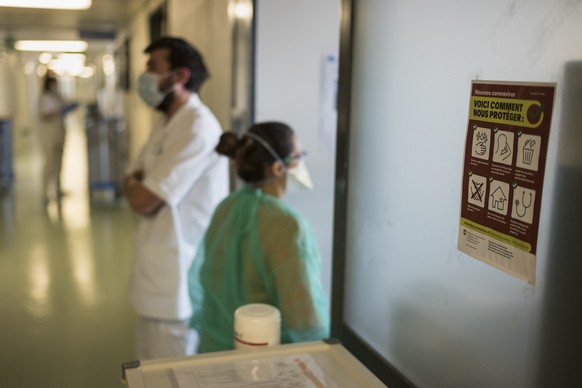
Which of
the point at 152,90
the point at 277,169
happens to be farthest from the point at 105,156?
the point at 277,169

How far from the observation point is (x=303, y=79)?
2654mm

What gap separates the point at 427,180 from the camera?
1.08 metres

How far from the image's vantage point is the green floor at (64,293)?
10.3 feet

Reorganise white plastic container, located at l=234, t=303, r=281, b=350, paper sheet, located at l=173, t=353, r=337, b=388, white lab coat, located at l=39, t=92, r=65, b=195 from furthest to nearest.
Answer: white lab coat, located at l=39, t=92, r=65, b=195, white plastic container, located at l=234, t=303, r=281, b=350, paper sheet, located at l=173, t=353, r=337, b=388

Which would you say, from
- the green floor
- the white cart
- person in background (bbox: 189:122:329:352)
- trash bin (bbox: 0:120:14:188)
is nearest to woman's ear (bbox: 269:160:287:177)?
person in background (bbox: 189:122:329:352)

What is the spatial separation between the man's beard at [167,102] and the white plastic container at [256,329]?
142cm

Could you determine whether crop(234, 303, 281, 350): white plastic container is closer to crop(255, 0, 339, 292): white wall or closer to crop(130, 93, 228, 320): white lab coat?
crop(130, 93, 228, 320): white lab coat

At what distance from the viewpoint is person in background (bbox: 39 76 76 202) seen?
23.5 ft

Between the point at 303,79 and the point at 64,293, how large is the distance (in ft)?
8.19

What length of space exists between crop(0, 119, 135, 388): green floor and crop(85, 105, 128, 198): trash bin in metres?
0.36

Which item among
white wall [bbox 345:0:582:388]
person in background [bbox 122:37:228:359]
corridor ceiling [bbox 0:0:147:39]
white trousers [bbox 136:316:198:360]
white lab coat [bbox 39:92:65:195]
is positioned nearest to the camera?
white wall [bbox 345:0:582:388]

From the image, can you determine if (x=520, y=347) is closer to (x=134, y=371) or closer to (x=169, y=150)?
(x=134, y=371)

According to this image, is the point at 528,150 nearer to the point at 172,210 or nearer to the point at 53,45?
the point at 172,210

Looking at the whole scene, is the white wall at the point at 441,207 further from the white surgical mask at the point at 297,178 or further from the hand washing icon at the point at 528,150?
the white surgical mask at the point at 297,178
